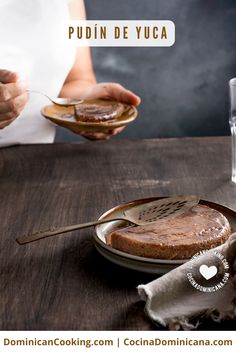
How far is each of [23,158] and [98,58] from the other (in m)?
0.99

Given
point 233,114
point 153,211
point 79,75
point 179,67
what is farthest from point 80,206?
point 179,67

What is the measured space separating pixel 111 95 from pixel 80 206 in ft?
1.62

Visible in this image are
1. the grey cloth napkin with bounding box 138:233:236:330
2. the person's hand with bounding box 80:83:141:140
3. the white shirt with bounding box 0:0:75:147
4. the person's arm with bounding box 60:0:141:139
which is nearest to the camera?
the grey cloth napkin with bounding box 138:233:236:330

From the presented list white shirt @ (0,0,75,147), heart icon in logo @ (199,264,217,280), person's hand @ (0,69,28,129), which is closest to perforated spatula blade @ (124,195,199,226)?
heart icon in logo @ (199,264,217,280)

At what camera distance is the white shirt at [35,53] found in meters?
1.60

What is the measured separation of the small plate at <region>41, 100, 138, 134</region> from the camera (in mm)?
1223

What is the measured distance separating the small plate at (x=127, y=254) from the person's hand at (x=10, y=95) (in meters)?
0.51

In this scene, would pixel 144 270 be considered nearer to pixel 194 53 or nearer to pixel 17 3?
pixel 17 3

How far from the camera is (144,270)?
0.69 m

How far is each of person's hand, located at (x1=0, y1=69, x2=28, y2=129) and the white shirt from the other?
0.30 meters

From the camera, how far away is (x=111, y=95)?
1.36 metres

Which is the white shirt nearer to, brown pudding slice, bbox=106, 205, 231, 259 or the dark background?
the dark background
